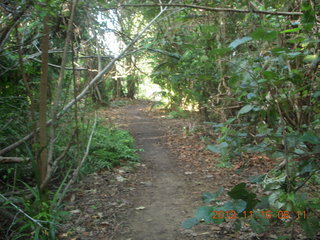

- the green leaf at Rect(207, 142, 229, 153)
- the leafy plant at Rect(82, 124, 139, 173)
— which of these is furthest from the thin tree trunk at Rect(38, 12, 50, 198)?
the leafy plant at Rect(82, 124, 139, 173)

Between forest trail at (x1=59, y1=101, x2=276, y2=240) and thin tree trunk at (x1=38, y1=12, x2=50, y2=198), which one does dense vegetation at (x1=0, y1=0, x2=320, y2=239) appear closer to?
thin tree trunk at (x1=38, y1=12, x2=50, y2=198)

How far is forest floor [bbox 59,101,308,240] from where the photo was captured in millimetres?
3451

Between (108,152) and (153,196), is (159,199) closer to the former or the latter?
(153,196)

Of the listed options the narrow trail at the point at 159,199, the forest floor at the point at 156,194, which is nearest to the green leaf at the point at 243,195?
the forest floor at the point at 156,194

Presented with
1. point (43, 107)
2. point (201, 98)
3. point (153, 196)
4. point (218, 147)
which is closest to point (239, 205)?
point (218, 147)

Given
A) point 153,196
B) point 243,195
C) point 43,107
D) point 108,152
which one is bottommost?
point 153,196

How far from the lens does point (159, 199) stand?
456 cm

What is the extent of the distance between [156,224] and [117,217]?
1.90 feet

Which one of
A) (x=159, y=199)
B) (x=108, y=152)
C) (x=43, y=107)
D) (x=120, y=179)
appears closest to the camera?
(x=43, y=107)

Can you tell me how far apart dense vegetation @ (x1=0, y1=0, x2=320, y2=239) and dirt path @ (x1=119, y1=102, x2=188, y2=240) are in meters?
0.72

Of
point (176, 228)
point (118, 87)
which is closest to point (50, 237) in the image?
point (176, 228)

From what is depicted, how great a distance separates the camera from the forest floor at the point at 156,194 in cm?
345

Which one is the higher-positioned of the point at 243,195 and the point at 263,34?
the point at 263,34

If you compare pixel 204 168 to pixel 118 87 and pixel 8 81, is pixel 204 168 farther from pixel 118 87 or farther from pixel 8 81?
pixel 118 87
